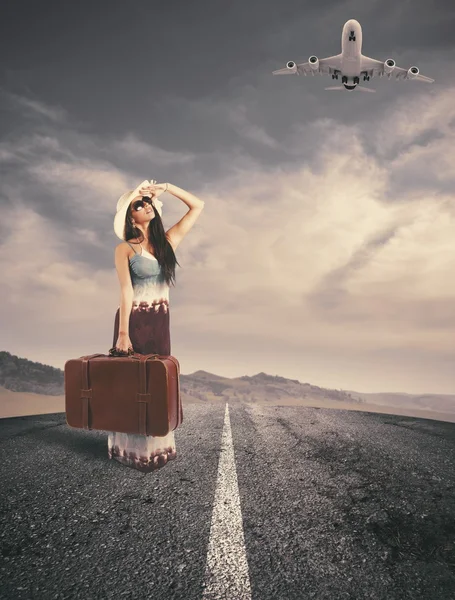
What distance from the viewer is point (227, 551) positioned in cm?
204

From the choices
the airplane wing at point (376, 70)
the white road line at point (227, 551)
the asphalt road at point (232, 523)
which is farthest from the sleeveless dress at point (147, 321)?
the airplane wing at point (376, 70)

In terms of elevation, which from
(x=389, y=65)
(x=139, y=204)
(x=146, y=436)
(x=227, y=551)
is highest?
(x=389, y=65)

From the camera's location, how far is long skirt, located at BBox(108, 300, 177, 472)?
3.50 m

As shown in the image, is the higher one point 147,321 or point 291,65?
point 291,65

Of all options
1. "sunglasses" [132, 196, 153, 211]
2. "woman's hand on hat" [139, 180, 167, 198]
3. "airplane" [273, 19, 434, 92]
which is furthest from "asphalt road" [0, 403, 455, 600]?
"airplane" [273, 19, 434, 92]

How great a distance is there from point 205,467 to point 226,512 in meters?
0.99

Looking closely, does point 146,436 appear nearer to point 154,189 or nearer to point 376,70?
point 154,189

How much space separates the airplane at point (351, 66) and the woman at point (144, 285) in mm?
24387

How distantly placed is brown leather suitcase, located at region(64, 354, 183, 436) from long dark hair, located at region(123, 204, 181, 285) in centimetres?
101

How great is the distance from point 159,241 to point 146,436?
6.63 feet

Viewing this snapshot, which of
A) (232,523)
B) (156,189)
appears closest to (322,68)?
(156,189)

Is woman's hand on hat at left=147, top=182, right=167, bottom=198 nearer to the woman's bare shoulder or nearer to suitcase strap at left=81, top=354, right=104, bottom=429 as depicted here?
the woman's bare shoulder

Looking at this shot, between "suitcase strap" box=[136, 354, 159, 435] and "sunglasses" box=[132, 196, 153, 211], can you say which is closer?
"suitcase strap" box=[136, 354, 159, 435]

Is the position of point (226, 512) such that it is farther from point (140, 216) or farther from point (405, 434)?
point (405, 434)
